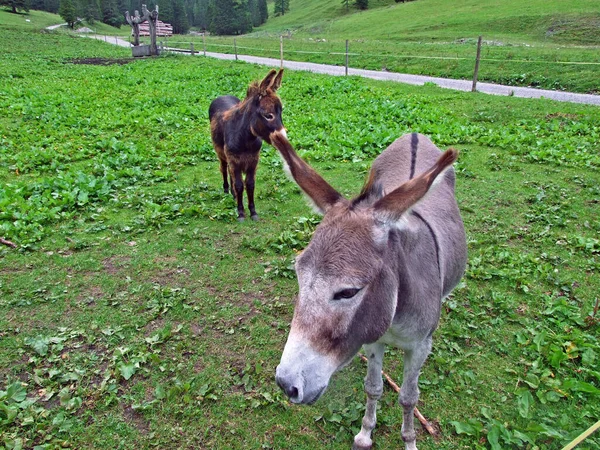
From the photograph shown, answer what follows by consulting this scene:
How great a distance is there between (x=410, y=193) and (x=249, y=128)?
4.57 m

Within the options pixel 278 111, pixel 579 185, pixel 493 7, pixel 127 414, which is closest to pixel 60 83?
pixel 278 111

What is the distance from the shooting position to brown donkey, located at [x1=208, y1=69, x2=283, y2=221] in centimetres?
584

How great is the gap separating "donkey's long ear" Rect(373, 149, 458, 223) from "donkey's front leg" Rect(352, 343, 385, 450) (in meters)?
1.27

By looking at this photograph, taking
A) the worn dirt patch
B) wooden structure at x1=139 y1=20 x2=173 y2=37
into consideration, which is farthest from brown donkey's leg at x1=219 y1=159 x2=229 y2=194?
wooden structure at x1=139 y1=20 x2=173 y2=37

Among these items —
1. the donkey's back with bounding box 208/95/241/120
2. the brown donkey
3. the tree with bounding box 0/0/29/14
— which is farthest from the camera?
the tree with bounding box 0/0/29/14

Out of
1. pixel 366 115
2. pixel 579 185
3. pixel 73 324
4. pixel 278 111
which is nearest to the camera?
pixel 73 324

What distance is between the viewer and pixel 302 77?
18.1 m

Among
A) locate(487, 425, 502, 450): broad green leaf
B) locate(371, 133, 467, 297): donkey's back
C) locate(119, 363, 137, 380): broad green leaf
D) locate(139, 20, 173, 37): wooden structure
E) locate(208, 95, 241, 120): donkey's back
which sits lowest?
locate(487, 425, 502, 450): broad green leaf

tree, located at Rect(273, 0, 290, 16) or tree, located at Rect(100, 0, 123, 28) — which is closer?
tree, located at Rect(100, 0, 123, 28)

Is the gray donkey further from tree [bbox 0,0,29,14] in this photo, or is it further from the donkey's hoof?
tree [bbox 0,0,29,14]

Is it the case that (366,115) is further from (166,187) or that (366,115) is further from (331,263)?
(331,263)

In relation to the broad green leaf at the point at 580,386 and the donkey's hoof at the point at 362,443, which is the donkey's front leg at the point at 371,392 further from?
the broad green leaf at the point at 580,386

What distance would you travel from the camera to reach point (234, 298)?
4.70m

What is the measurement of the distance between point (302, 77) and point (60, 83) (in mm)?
10551
